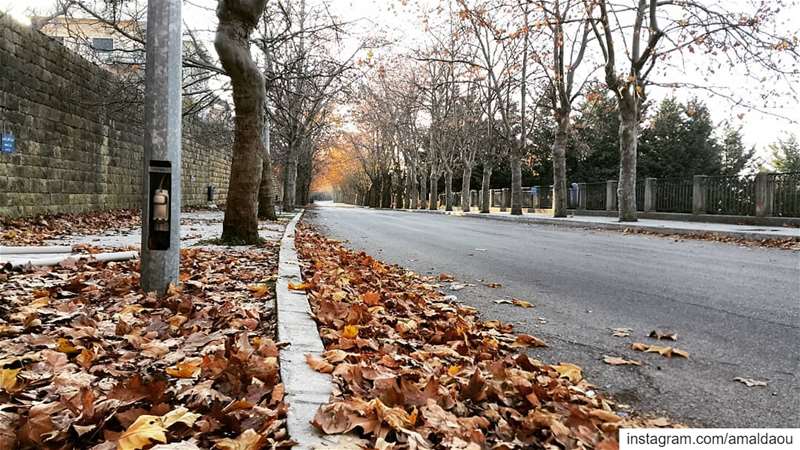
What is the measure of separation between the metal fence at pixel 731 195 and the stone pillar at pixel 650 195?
304 centimetres

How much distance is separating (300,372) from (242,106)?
6609 millimetres

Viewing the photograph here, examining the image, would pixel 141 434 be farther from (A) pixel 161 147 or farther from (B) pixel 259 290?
(A) pixel 161 147

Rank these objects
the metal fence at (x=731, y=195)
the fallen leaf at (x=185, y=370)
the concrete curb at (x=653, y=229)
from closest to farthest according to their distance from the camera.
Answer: the fallen leaf at (x=185, y=370) → the concrete curb at (x=653, y=229) → the metal fence at (x=731, y=195)

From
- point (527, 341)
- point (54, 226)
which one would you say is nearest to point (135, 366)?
point (527, 341)

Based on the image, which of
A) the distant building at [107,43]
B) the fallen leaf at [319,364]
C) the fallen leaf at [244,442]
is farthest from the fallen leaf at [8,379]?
the distant building at [107,43]

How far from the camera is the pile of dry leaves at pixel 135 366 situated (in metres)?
1.92

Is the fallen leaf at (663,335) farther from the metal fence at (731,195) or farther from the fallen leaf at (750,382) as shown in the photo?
the metal fence at (731,195)

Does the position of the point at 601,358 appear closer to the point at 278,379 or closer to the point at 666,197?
the point at 278,379

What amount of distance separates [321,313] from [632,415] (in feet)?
6.50

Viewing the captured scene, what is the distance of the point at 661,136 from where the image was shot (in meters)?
45.1

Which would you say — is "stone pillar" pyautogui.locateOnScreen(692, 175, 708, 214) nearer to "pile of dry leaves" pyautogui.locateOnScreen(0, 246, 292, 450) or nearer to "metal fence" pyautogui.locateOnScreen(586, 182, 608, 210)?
"metal fence" pyautogui.locateOnScreen(586, 182, 608, 210)

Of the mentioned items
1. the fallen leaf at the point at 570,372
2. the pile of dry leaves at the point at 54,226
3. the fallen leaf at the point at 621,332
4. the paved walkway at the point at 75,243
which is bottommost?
the fallen leaf at the point at 570,372

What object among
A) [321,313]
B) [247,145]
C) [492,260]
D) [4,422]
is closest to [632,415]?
[321,313]

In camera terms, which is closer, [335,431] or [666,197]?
[335,431]
